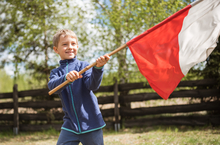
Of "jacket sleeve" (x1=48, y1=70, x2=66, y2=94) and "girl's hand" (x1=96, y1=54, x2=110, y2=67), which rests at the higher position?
"girl's hand" (x1=96, y1=54, x2=110, y2=67)

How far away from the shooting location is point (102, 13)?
6.02 meters

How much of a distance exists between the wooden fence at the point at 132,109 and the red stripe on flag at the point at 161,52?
3.95 metres

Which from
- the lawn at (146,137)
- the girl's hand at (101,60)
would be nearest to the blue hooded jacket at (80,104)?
the girl's hand at (101,60)

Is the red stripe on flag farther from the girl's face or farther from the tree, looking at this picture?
the tree

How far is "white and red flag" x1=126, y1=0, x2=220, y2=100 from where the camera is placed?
7.73 feet

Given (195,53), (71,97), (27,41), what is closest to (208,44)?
(195,53)

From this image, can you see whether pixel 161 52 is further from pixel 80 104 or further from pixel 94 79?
pixel 80 104

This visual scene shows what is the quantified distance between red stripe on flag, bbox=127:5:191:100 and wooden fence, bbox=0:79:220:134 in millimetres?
3953

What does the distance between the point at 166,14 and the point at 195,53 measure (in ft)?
11.9

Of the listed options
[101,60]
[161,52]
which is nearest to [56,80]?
[101,60]

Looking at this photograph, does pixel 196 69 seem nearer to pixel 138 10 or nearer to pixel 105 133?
pixel 138 10

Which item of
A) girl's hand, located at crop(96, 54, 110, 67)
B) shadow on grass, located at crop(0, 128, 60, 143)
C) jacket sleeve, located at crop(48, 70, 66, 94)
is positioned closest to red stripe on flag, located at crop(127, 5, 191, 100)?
girl's hand, located at crop(96, 54, 110, 67)

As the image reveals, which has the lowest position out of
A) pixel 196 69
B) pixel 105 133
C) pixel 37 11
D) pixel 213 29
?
pixel 105 133

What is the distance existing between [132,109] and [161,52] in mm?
4267
